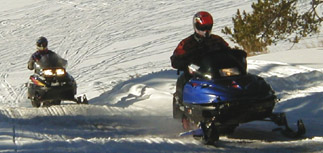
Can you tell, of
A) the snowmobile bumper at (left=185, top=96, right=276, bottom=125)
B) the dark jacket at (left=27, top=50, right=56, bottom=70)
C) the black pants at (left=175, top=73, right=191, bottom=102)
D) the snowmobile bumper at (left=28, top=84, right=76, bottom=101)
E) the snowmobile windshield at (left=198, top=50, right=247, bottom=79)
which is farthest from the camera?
the dark jacket at (left=27, top=50, right=56, bottom=70)

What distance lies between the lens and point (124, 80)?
17.9 metres

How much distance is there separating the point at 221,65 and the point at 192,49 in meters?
0.85

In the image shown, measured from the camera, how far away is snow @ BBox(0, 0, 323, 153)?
20.3 ft

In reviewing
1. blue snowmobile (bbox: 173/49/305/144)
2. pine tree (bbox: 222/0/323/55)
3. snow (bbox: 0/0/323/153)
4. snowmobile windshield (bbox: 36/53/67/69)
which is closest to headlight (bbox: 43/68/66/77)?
snowmobile windshield (bbox: 36/53/67/69)

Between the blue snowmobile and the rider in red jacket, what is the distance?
0.28 m

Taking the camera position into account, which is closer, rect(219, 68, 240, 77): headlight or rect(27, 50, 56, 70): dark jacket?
rect(219, 68, 240, 77): headlight

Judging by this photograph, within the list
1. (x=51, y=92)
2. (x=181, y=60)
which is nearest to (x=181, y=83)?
(x=181, y=60)

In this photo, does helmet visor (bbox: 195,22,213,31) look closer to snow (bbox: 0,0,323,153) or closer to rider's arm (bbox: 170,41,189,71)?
rider's arm (bbox: 170,41,189,71)

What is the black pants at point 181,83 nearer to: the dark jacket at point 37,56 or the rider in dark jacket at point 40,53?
the rider in dark jacket at point 40,53

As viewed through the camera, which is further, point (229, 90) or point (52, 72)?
point (52, 72)

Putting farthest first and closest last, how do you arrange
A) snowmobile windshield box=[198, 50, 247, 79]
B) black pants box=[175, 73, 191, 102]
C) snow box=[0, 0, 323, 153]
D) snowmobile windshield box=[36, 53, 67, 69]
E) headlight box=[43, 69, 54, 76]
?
1. snowmobile windshield box=[36, 53, 67, 69]
2. headlight box=[43, 69, 54, 76]
3. black pants box=[175, 73, 191, 102]
4. snowmobile windshield box=[198, 50, 247, 79]
5. snow box=[0, 0, 323, 153]

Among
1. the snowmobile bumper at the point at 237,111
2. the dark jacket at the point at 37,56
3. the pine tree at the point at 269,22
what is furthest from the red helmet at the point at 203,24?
the pine tree at the point at 269,22

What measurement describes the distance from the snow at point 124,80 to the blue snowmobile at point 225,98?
0.18 m

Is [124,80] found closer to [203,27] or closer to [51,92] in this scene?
[51,92]
